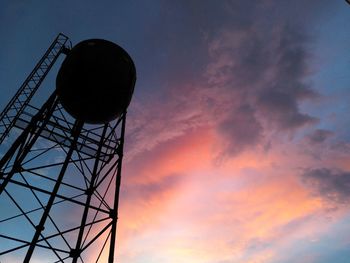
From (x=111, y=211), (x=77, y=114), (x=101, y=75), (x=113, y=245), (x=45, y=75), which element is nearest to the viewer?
(x=113, y=245)

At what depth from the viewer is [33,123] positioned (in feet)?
27.6

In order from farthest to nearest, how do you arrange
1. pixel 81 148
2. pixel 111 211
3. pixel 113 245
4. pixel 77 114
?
pixel 81 148
pixel 77 114
pixel 111 211
pixel 113 245

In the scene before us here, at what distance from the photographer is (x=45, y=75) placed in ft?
58.7

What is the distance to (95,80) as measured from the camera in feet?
28.6

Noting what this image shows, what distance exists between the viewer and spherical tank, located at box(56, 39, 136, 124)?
28.6 feet

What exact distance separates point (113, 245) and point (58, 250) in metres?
1.73

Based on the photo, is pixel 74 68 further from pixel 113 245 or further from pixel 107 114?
pixel 113 245

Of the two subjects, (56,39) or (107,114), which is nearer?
(107,114)

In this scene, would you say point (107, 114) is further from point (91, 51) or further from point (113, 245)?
point (113, 245)

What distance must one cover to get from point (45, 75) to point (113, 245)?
1414cm

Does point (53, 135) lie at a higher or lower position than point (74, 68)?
lower

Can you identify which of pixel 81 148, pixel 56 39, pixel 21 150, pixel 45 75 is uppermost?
pixel 56 39

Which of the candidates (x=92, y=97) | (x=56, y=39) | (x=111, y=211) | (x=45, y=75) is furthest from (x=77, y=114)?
(x=56, y=39)

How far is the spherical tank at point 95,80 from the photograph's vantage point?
873cm
